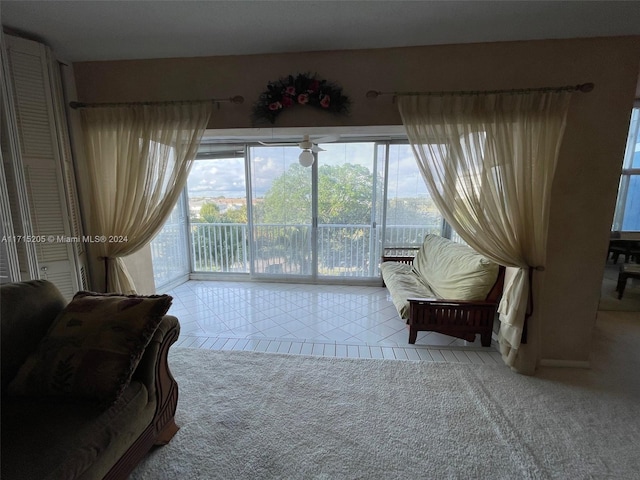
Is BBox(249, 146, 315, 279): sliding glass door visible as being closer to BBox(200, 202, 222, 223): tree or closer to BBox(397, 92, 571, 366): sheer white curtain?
BBox(200, 202, 222, 223): tree

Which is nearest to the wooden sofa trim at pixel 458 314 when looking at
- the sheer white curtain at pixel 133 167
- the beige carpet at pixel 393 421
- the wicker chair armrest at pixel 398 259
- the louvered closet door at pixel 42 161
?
the beige carpet at pixel 393 421

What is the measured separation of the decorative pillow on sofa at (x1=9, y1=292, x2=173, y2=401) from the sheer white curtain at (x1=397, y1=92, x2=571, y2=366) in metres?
2.06

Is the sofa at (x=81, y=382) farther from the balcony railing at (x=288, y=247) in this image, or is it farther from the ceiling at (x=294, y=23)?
the balcony railing at (x=288, y=247)

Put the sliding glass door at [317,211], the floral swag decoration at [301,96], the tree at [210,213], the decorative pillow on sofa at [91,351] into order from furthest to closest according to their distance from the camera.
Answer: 1. the tree at [210,213]
2. the sliding glass door at [317,211]
3. the floral swag decoration at [301,96]
4. the decorative pillow on sofa at [91,351]

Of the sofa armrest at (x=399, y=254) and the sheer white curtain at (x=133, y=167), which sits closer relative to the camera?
the sheer white curtain at (x=133, y=167)

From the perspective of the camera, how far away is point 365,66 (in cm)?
203

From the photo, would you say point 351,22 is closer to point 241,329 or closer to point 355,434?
point 355,434

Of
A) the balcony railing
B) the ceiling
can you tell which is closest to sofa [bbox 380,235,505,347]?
the balcony railing

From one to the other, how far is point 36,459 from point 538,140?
3.02 meters

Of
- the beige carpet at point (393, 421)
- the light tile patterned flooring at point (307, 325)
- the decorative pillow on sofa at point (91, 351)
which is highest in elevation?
the decorative pillow on sofa at point (91, 351)

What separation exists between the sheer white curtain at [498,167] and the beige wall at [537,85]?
16cm

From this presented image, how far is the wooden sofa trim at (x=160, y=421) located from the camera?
1.16 meters

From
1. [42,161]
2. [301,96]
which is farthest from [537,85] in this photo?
[42,161]

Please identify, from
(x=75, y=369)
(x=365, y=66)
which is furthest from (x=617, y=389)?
(x=75, y=369)
